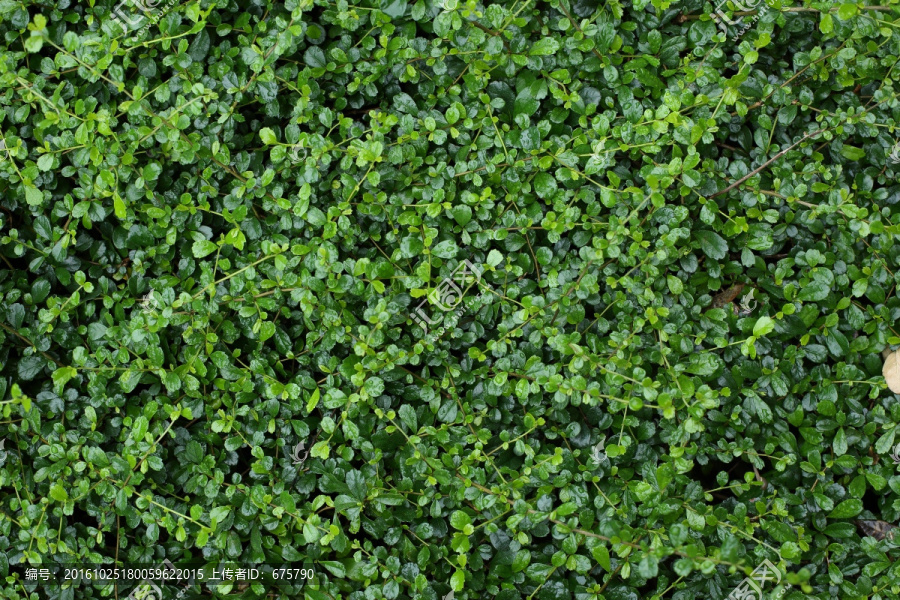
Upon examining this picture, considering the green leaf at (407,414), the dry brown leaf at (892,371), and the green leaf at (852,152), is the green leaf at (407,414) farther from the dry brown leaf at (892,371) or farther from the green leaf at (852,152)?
the green leaf at (852,152)

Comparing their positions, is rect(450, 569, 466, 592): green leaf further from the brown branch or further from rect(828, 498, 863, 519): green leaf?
the brown branch

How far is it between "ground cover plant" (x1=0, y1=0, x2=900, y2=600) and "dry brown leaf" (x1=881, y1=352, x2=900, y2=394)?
5 cm

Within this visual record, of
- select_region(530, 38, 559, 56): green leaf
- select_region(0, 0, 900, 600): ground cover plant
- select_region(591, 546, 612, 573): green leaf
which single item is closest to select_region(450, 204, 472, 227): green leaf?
select_region(0, 0, 900, 600): ground cover plant

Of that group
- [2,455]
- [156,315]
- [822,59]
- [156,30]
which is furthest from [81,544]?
[822,59]

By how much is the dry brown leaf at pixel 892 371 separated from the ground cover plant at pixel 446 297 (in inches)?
1.9

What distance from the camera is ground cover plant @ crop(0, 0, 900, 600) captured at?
83.7 inches

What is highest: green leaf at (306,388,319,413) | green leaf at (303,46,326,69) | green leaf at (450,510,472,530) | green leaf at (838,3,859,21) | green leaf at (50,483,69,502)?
green leaf at (838,3,859,21)

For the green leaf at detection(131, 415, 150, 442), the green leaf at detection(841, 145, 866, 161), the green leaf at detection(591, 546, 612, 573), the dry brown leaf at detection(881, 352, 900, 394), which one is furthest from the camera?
the green leaf at detection(841, 145, 866, 161)

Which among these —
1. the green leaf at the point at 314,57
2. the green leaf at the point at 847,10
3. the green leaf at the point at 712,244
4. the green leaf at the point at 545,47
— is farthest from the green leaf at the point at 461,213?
the green leaf at the point at 847,10

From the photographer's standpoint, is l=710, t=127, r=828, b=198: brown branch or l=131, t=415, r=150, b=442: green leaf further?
l=710, t=127, r=828, b=198: brown branch

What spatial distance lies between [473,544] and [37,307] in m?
1.69

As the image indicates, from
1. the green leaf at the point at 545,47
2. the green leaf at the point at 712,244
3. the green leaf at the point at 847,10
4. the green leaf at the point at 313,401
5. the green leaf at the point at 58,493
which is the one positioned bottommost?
the green leaf at the point at 58,493

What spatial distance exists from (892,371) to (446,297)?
1500 millimetres

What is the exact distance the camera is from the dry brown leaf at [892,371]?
2.21 metres
